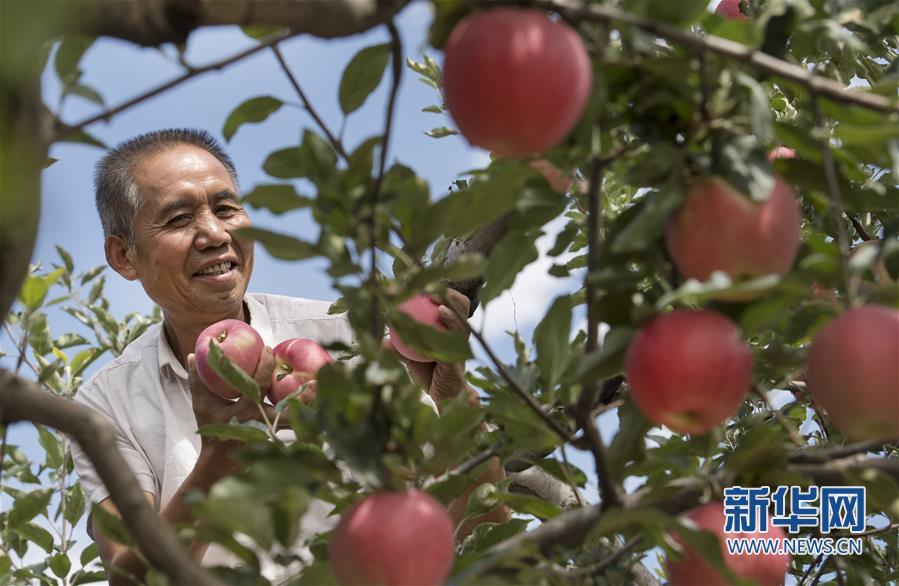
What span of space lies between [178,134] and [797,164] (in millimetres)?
2586

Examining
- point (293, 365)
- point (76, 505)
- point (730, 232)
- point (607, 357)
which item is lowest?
point (76, 505)

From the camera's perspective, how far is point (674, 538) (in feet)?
3.68

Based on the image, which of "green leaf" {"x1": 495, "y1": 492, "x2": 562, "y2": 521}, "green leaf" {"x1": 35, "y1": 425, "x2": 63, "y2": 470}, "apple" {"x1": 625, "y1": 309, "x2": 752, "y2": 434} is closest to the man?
"green leaf" {"x1": 35, "y1": 425, "x2": 63, "y2": 470}

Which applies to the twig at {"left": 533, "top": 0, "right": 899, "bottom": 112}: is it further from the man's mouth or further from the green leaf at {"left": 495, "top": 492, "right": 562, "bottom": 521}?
the man's mouth

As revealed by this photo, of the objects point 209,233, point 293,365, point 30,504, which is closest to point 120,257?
point 209,233

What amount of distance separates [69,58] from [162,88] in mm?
101

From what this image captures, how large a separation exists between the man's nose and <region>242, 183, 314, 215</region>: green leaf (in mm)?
2009

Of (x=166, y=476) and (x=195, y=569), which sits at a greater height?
(x=195, y=569)

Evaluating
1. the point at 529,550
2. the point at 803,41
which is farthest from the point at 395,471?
the point at 803,41

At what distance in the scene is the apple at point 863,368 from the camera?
938mm

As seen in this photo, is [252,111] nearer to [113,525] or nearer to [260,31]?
[260,31]

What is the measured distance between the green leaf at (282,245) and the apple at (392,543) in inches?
9.5

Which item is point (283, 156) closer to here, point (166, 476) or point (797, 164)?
point (797, 164)

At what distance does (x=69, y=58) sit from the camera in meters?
0.98
